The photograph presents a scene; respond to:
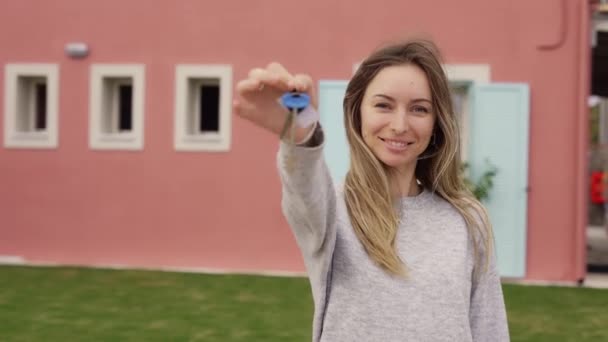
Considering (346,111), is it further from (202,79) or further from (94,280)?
(202,79)

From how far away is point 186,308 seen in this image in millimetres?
5691

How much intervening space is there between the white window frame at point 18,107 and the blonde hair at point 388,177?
23.0ft

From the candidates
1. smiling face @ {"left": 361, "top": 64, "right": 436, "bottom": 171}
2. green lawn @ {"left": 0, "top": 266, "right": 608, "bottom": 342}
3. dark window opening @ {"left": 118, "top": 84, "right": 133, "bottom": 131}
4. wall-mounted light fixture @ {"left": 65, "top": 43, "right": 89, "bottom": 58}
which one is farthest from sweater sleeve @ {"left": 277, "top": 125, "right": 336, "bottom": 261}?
dark window opening @ {"left": 118, "top": 84, "right": 133, "bottom": 131}

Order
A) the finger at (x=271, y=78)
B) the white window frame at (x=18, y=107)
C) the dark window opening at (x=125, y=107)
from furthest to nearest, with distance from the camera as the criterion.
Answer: the dark window opening at (x=125, y=107)
the white window frame at (x=18, y=107)
the finger at (x=271, y=78)

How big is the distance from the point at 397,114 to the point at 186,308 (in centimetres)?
460

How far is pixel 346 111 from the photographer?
1.48m

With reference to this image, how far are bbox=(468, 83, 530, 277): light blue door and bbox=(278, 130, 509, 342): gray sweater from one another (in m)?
5.92

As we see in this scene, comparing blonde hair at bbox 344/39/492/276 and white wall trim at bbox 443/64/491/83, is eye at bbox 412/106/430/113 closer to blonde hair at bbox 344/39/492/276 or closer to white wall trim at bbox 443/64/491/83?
blonde hair at bbox 344/39/492/276

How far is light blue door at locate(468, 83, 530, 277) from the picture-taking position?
279 inches

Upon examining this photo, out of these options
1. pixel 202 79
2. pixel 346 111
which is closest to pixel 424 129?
pixel 346 111

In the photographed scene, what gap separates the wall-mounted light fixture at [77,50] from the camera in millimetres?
7762

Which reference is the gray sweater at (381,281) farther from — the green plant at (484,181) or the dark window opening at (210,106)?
the dark window opening at (210,106)

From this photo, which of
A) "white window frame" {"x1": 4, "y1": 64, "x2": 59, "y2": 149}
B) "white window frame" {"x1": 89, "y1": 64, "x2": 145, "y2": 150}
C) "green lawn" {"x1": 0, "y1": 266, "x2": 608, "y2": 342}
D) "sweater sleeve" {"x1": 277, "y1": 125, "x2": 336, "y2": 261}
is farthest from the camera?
"white window frame" {"x1": 4, "y1": 64, "x2": 59, "y2": 149}

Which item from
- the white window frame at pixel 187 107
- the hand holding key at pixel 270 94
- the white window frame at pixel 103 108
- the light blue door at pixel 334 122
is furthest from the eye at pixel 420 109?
the white window frame at pixel 103 108
